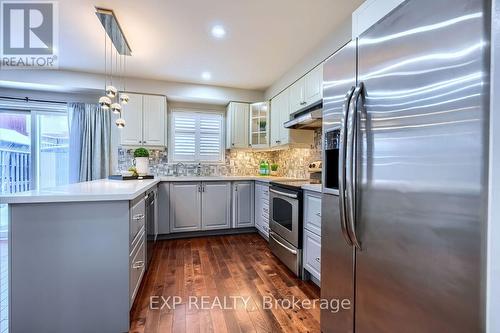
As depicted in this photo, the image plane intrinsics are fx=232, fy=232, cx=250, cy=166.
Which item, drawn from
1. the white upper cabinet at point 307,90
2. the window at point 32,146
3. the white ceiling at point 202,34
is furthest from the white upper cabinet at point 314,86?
the window at point 32,146

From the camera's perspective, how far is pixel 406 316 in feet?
2.84

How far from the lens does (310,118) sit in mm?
2477

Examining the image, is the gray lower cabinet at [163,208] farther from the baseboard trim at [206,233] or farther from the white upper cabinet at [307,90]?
the white upper cabinet at [307,90]

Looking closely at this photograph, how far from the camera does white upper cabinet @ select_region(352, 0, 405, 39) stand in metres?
1.12

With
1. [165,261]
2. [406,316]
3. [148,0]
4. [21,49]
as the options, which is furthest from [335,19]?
[21,49]

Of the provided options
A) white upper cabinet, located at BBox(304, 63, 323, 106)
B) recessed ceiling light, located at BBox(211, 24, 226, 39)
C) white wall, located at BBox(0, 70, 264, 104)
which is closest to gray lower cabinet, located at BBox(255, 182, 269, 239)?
white upper cabinet, located at BBox(304, 63, 323, 106)

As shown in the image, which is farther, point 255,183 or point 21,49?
point 255,183

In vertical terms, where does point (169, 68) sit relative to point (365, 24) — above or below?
above

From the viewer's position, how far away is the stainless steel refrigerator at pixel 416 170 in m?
0.66

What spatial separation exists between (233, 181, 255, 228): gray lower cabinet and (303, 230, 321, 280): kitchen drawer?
1692 millimetres

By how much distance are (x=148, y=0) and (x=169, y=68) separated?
142 cm

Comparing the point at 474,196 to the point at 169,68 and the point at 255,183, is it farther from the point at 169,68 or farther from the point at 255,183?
the point at 169,68

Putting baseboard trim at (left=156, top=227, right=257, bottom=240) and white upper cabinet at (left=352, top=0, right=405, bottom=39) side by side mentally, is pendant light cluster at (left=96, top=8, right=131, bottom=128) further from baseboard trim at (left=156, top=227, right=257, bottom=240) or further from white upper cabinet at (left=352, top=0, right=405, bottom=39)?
white upper cabinet at (left=352, top=0, right=405, bottom=39)

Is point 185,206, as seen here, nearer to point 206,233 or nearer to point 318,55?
point 206,233
